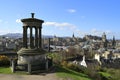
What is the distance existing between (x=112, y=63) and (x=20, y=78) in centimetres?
6348

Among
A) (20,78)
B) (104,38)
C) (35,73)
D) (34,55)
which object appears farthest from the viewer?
(104,38)

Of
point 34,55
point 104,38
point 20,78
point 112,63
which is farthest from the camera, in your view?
point 104,38

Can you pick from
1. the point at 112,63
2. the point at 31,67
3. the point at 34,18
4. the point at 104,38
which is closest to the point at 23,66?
the point at 31,67

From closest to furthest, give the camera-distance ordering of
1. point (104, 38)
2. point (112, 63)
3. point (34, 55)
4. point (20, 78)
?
point (20, 78)
point (34, 55)
point (112, 63)
point (104, 38)

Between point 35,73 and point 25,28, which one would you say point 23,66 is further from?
point 25,28

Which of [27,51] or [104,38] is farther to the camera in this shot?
[104,38]

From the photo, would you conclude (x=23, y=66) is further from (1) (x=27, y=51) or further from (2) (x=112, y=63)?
(2) (x=112, y=63)

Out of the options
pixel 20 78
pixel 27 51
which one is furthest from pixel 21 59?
pixel 20 78

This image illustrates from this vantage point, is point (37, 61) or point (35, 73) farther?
point (37, 61)

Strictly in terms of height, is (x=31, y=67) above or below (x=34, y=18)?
below

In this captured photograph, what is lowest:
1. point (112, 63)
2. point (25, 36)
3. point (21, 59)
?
point (112, 63)

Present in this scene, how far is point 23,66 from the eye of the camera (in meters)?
26.2

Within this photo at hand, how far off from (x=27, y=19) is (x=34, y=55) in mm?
4009

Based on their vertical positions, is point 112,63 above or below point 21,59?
below
